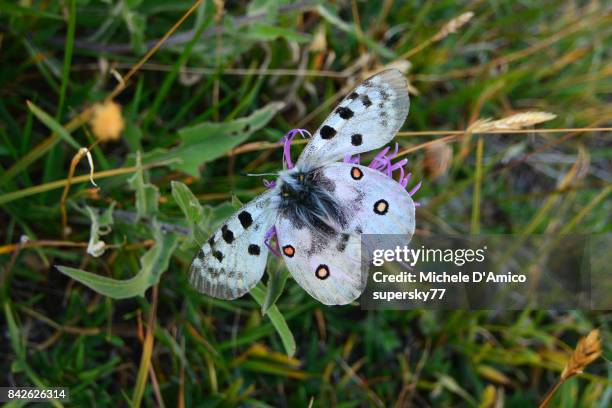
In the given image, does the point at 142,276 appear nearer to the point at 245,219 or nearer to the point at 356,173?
the point at 245,219

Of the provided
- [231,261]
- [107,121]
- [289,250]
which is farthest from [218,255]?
[107,121]

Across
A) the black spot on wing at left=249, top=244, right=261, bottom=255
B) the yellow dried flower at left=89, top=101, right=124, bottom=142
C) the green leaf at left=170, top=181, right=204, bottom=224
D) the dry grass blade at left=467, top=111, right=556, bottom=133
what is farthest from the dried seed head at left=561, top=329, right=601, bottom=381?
the yellow dried flower at left=89, top=101, right=124, bottom=142

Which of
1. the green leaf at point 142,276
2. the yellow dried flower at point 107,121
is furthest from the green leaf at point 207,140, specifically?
the green leaf at point 142,276

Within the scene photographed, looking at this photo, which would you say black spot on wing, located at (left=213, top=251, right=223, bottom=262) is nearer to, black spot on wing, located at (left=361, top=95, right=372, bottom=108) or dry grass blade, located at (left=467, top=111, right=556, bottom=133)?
black spot on wing, located at (left=361, top=95, right=372, bottom=108)

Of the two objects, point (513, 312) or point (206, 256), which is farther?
point (513, 312)

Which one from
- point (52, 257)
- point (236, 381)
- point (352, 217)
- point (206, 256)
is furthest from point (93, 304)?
point (352, 217)

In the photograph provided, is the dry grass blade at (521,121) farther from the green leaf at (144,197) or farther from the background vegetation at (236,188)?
the green leaf at (144,197)

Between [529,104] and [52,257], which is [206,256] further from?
[529,104]

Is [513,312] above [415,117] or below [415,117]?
below

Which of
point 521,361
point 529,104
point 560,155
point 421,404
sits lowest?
point 421,404
